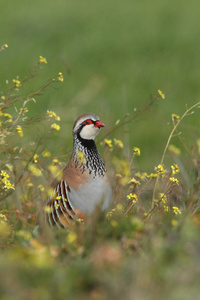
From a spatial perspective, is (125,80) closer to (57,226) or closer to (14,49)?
(14,49)

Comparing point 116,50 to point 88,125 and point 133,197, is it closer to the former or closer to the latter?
point 88,125

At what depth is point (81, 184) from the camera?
13.3 ft

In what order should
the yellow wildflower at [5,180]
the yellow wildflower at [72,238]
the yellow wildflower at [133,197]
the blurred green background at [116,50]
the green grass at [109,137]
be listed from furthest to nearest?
the blurred green background at [116,50]
the yellow wildflower at [133,197]
the yellow wildflower at [5,180]
the yellow wildflower at [72,238]
the green grass at [109,137]

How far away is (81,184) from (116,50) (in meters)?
9.52

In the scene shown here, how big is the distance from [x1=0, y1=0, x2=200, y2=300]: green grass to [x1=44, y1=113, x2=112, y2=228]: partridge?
14 cm

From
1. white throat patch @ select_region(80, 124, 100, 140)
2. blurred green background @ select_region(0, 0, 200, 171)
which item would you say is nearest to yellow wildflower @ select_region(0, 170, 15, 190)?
white throat patch @ select_region(80, 124, 100, 140)

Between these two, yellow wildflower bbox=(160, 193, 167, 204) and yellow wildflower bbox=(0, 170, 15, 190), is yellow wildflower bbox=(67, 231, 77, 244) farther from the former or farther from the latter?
yellow wildflower bbox=(160, 193, 167, 204)

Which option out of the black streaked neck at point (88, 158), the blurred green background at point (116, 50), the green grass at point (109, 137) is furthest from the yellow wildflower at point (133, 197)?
the blurred green background at point (116, 50)

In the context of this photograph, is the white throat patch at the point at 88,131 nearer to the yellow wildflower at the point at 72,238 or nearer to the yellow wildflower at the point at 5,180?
the yellow wildflower at the point at 5,180

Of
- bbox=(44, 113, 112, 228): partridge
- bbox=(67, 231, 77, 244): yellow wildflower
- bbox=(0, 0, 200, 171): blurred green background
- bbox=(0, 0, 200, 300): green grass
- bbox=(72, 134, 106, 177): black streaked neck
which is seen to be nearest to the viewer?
bbox=(0, 0, 200, 300): green grass

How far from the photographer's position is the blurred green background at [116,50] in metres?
10.2

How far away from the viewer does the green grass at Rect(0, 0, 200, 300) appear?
2213mm

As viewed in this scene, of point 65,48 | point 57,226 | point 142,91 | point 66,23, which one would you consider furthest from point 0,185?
point 66,23

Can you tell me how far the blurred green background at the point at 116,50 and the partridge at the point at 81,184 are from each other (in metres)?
3.57
